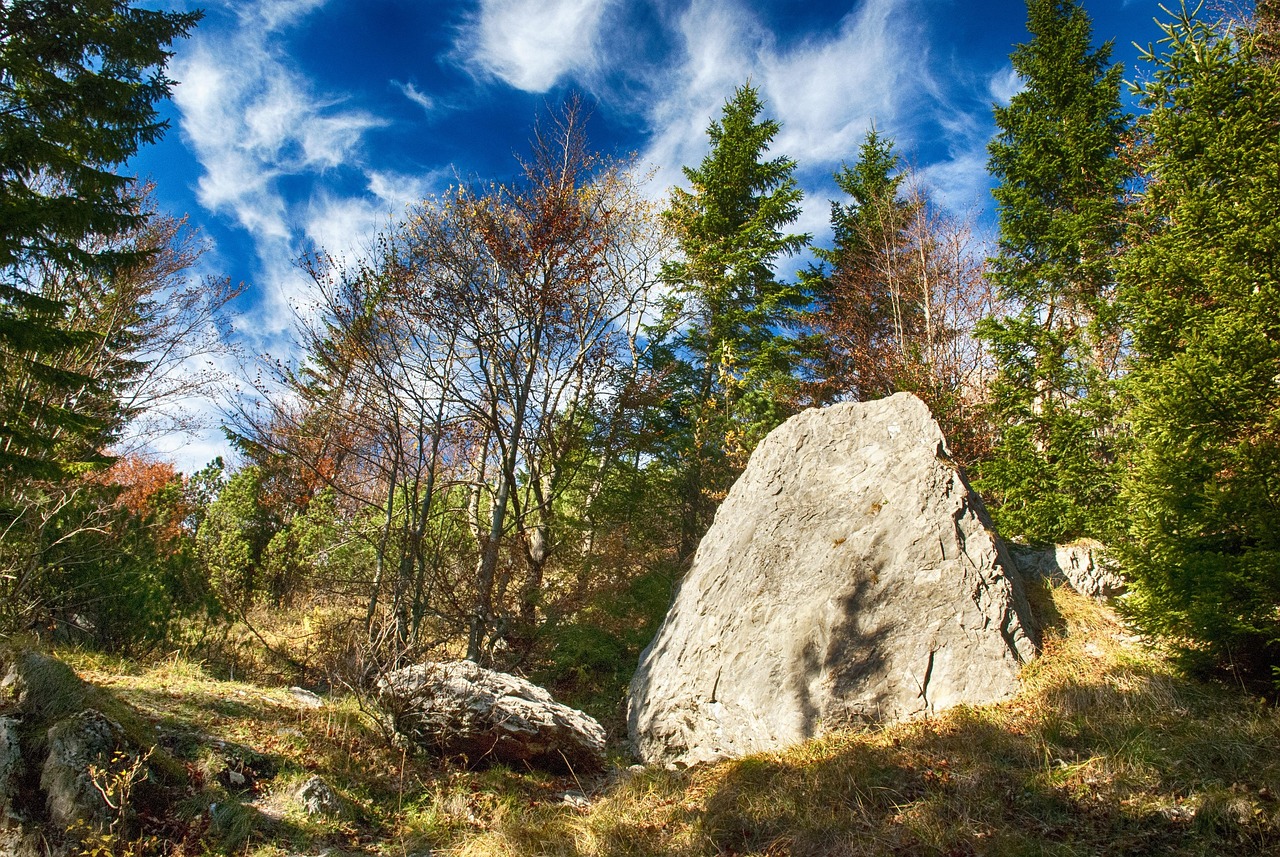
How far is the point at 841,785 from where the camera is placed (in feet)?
15.0

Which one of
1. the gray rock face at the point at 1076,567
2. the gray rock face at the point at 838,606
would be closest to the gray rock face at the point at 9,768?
the gray rock face at the point at 838,606

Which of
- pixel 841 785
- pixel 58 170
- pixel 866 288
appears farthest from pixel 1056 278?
pixel 58 170

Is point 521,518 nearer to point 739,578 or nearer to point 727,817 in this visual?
point 739,578

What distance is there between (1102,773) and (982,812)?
0.91m

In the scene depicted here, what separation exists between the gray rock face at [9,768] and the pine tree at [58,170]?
19.1 ft

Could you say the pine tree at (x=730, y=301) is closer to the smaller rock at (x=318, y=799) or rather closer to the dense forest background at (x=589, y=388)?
the dense forest background at (x=589, y=388)

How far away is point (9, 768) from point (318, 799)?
5.86ft

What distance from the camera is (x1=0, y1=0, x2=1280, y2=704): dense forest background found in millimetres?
5125

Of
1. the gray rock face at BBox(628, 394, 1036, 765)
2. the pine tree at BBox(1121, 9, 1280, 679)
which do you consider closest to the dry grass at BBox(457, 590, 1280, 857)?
the gray rock face at BBox(628, 394, 1036, 765)

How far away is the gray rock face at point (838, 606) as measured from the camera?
573 centimetres

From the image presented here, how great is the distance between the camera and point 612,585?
9.89 m

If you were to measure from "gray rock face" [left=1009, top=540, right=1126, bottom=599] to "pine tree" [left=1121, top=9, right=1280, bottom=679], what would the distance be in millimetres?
1674

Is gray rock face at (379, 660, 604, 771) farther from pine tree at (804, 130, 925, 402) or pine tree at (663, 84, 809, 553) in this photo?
pine tree at (804, 130, 925, 402)

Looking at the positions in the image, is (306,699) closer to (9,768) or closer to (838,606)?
(9,768)
